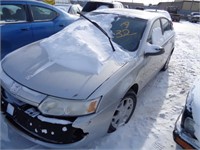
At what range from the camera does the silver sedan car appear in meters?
2.14

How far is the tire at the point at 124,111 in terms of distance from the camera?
2666 millimetres

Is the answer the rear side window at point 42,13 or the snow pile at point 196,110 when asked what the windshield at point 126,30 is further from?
the rear side window at point 42,13

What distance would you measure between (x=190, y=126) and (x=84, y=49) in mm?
1548

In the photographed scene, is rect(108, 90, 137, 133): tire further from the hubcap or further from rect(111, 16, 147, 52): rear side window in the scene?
rect(111, 16, 147, 52): rear side window

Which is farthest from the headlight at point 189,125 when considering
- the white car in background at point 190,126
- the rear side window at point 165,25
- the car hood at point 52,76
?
the rear side window at point 165,25

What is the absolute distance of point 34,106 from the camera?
7.16ft

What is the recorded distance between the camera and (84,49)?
2.88 metres

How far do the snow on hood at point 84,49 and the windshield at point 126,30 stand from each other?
0.22 feet

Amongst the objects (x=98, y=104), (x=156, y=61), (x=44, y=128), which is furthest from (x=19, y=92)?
(x=156, y=61)

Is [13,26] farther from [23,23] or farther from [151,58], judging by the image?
[151,58]

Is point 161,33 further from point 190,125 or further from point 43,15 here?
point 43,15

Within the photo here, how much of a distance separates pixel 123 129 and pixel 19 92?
1.41m

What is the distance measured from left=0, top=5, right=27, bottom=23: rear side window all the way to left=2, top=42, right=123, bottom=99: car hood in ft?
6.32

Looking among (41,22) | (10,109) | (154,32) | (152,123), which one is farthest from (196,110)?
(41,22)
